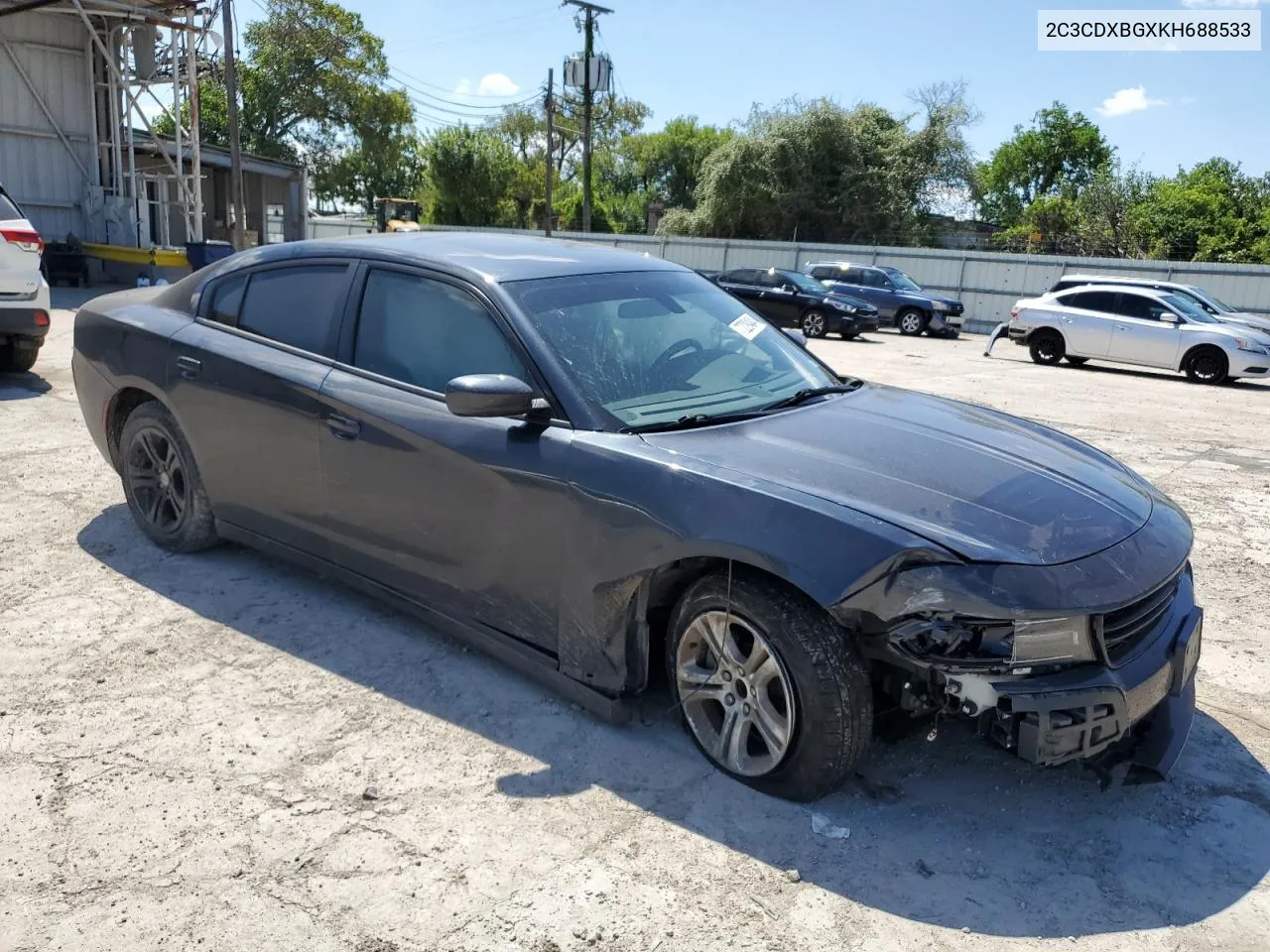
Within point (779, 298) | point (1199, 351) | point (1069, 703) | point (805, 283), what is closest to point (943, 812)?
point (1069, 703)

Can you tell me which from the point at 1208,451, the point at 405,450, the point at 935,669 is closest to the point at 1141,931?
the point at 935,669

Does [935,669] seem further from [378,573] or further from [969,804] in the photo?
[378,573]

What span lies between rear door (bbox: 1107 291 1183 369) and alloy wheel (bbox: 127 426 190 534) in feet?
51.6

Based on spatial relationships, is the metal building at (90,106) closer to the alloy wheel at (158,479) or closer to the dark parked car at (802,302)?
the dark parked car at (802,302)

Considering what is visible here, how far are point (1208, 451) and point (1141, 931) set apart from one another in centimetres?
772

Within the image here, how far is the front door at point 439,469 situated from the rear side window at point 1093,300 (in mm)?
15870

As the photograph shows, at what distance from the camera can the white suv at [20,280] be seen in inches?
334

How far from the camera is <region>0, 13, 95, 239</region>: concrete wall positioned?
21266 millimetres

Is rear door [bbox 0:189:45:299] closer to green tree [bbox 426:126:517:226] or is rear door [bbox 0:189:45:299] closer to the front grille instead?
the front grille

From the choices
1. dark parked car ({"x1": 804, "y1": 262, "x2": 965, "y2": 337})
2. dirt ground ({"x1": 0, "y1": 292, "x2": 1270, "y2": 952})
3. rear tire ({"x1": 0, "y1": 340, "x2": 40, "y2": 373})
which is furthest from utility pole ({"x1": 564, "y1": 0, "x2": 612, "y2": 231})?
dirt ground ({"x1": 0, "y1": 292, "x2": 1270, "y2": 952})

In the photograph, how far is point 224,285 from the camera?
4.64 meters

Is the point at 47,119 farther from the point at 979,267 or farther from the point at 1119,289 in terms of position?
the point at 979,267

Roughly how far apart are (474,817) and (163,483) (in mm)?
2786

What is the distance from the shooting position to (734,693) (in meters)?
3.08
